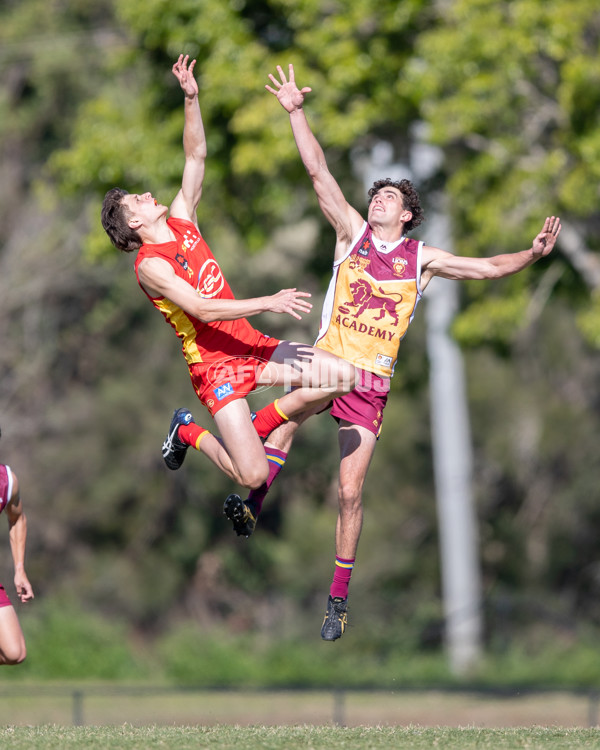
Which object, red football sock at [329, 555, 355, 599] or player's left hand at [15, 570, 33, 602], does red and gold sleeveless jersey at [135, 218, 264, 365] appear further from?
player's left hand at [15, 570, 33, 602]

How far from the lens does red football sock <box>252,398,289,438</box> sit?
866 cm

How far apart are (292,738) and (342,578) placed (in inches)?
51.1

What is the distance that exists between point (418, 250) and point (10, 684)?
15.6 meters

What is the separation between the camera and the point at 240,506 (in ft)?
27.5

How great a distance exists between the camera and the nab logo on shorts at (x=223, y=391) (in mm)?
8289

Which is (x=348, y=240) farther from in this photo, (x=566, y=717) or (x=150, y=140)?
(x=566, y=717)

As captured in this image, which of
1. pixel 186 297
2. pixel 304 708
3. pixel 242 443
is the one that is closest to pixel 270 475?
pixel 242 443

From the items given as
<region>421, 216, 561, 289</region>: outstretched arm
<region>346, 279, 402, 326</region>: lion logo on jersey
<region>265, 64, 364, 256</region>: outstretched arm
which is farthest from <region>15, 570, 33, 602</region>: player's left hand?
<region>421, 216, 561, 289</region>: outstretched arm

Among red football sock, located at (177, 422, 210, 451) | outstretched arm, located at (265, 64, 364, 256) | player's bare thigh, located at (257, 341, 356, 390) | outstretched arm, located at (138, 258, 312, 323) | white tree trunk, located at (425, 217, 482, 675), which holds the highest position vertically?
white tree trunk, located at (425, 217, 482, 675)

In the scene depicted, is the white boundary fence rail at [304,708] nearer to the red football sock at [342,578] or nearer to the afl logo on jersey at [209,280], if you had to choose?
the red football sock at [342,578]

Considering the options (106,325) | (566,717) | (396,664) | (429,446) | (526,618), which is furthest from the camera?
(106,325)

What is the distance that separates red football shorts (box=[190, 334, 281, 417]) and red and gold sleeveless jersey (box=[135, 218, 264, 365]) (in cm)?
5

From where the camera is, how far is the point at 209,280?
8.33m

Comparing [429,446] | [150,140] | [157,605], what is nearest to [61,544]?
[157,605]
